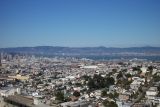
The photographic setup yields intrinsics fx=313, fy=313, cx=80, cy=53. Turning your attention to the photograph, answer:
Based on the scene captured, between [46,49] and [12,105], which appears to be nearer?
[12,105]

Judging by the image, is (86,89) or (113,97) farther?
(86,89)

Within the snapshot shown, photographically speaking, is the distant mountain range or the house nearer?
the house

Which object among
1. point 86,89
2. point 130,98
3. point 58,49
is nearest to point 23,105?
point 130,98

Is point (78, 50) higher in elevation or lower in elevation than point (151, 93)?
lower

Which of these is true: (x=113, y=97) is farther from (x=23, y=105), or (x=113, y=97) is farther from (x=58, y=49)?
(x=58, y=49)

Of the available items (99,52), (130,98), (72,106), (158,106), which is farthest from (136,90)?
(99,52)

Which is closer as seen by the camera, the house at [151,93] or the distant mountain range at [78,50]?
the house at [151,93]

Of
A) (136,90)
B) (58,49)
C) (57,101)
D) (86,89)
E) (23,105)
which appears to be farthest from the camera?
(58,49)

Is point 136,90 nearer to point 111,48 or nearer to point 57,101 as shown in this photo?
point 57,101

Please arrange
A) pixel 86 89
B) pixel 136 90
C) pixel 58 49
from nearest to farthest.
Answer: pixel 136 90
pixel 86 89
pixel 58 49

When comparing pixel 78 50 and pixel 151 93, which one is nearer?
pixel 151 93
